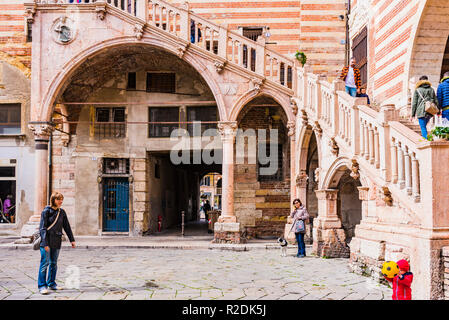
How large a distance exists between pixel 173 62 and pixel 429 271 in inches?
525

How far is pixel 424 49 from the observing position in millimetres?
11719

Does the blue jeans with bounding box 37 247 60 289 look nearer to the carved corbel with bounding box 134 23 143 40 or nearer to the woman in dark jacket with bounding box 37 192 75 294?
the woman in dark jacket with bounding box 37 192 75 294

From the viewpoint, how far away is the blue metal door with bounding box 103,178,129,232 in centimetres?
1819

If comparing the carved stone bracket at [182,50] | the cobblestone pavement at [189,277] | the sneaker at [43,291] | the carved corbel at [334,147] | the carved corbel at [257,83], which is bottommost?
the cobblestone pavement at [189,277]

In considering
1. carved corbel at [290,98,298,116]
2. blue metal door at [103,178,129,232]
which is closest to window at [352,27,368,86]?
carved corbel at [290,98,298,116]

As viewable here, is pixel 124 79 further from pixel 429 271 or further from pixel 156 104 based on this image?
pixel 429 271

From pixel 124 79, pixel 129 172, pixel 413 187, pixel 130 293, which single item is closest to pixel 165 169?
pixel 129 172

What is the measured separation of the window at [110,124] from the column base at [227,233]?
605 centimetres

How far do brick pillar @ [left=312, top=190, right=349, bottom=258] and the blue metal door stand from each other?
8886mm

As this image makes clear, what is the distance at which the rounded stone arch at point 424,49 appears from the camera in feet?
37.8

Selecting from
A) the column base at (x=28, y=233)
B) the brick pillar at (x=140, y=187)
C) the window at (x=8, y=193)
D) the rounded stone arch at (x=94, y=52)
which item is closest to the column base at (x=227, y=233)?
the rounded stone arch at (x=94, y=52)

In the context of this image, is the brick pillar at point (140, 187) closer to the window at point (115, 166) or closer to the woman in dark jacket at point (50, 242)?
the window at point (115, 166)

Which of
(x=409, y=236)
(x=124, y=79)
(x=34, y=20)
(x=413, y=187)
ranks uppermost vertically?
(x=34, y=20)

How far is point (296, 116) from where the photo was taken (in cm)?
1527
